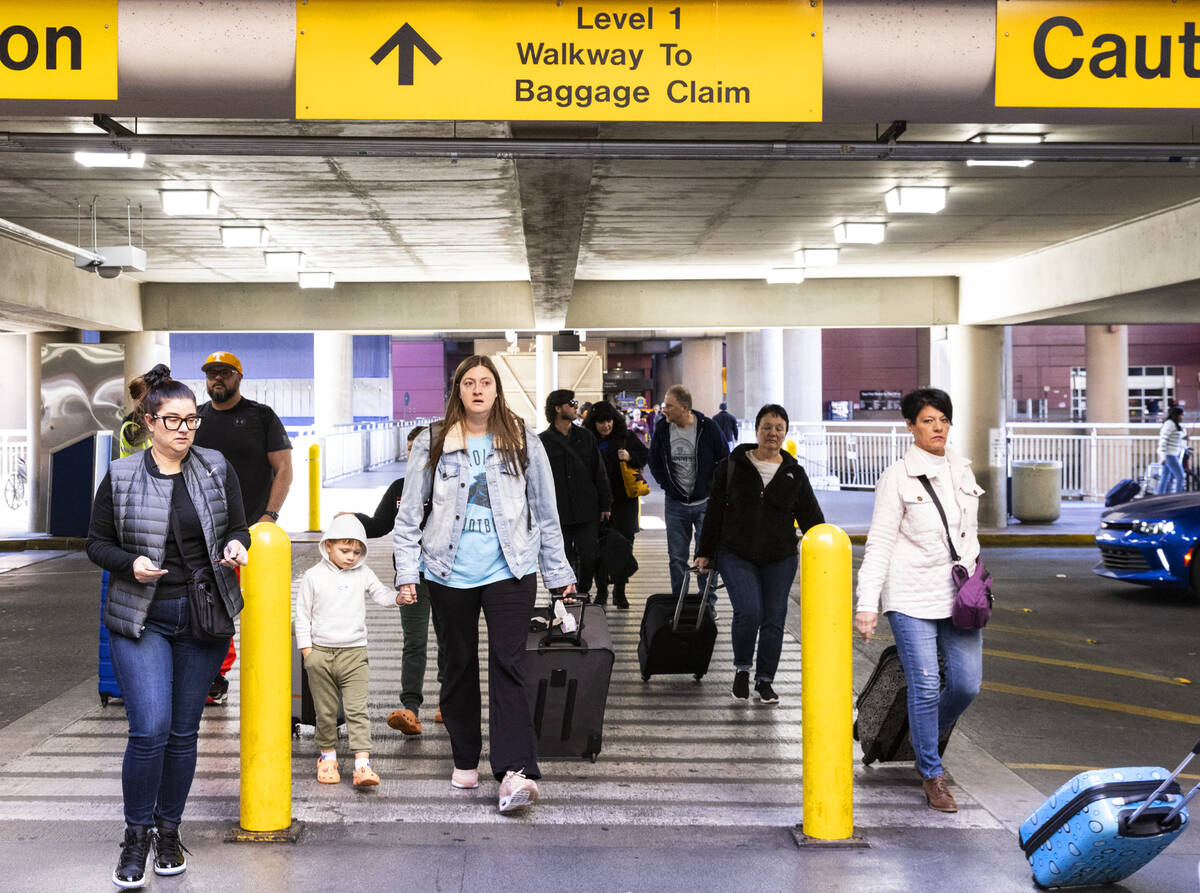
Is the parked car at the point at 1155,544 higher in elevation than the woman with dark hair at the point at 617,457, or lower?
lower

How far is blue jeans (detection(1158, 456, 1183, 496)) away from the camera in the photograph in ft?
64.6

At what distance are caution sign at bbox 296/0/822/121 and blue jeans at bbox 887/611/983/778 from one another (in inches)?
93.4

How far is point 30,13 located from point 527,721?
3.86 m

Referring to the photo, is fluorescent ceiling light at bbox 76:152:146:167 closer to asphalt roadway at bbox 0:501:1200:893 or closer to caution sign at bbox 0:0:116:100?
caution sign at bbox 0:0:116:100

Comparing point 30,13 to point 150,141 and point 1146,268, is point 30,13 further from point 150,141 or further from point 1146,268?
point 1146,268

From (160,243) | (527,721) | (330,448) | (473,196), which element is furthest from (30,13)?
(330,448)

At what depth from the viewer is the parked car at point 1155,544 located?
11930 mm

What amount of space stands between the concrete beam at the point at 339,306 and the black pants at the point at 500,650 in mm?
13880

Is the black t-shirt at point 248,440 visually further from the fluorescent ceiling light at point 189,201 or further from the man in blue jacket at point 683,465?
the fluorescent ceiling light at point 189,201

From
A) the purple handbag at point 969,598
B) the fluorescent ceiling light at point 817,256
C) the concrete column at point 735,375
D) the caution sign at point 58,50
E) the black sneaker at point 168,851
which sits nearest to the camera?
the black sneaker at point 168,851

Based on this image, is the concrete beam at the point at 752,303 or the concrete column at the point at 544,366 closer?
the concrete beam at the point at 752,303

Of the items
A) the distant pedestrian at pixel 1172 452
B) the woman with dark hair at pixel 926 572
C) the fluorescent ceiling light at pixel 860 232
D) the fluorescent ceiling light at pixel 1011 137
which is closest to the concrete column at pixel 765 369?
the distant pedestrian at pixel 1172 452

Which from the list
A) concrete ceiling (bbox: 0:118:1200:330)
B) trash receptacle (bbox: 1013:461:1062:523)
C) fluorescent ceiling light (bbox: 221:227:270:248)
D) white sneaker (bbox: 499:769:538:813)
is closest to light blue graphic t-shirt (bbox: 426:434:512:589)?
white sneaker (bbox: 499:769:538:813)

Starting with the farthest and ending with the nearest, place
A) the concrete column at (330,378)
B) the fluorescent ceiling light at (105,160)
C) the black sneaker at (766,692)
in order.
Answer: the concrete column at (330,378) → the fluorescent ceiling light at (105,160) → the black sneaker at (766,692)
